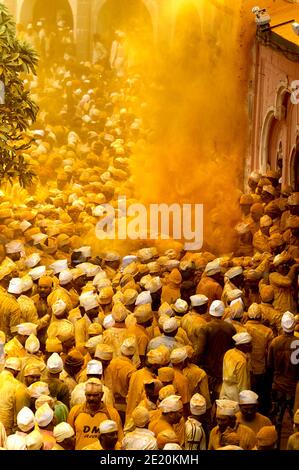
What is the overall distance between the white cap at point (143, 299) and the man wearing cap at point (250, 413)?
285 cm

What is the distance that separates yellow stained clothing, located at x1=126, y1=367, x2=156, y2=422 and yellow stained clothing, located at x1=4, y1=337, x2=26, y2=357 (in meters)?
1.32

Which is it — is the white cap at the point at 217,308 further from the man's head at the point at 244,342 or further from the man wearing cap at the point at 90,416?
the man wearing cap at the point at 90,416

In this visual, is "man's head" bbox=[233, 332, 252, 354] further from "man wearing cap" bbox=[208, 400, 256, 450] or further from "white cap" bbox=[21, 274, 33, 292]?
"white cap" bbox=[21, 274, 33, 292]

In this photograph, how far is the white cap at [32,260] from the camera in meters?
17.3

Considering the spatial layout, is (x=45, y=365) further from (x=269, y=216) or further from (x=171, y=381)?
(x=269, y=216)

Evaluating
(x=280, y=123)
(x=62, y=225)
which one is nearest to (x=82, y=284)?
(x=62, y=225)

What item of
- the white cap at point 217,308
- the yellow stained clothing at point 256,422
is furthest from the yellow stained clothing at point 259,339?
the yellow stained clothing at point 256,422

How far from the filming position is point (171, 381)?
43.7ft

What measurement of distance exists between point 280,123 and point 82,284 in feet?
18.8

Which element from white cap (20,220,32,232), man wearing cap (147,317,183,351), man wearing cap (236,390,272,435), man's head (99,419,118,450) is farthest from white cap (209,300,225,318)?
white cap (20,220,32,232)

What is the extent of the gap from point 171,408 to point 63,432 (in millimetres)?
1036

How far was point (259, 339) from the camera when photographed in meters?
14.7

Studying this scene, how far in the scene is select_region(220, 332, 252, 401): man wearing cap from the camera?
14.0 meters
